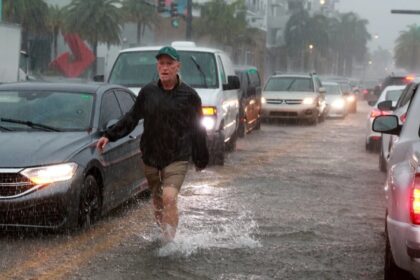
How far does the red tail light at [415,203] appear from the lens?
426 centimetres

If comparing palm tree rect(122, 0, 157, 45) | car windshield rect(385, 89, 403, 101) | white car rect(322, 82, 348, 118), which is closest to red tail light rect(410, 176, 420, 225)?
car windshield rect(385, 89, 403, 101)

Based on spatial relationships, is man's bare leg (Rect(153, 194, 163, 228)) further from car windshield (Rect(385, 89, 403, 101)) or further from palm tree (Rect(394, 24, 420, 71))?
palm tree (Rect(394, 24, 420, 71))

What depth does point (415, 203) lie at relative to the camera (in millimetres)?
4277

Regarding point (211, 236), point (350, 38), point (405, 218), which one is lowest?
point (211, 236)

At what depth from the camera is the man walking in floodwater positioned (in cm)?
599

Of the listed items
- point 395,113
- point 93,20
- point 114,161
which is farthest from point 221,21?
point 114,161

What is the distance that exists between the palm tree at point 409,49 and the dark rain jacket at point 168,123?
121297 millimetres

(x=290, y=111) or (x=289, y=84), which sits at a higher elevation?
(x=289, y=84)

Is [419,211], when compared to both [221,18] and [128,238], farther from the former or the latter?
[221,18]

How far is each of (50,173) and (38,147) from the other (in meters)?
0.35

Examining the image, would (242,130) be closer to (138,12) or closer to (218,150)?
(218,150)

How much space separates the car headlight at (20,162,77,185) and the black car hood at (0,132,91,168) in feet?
0.17

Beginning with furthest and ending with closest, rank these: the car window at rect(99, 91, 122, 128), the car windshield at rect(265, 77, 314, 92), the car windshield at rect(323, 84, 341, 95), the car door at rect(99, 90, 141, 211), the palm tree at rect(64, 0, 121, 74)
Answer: the palm tree at rect(64, 0, 121, 74) → the car windshield at rect(323, 84, 341, 95) → the car windshield at rect(265, 77, 314, 92) → the car window at rect(99, 91, 122, 128) → the car door at rect(99, 90, 141, 211)

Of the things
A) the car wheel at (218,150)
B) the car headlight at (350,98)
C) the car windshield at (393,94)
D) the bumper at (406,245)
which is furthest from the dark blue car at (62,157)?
the car headlight at (350,98)
